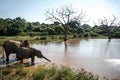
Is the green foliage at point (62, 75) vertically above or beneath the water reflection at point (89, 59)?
above

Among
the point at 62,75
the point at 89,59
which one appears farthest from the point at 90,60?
the point at 62,75

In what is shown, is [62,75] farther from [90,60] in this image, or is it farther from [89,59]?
[89,59]

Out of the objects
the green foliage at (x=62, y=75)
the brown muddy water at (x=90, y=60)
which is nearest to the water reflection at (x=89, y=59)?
the brown muddy water at (x=90, y=60)

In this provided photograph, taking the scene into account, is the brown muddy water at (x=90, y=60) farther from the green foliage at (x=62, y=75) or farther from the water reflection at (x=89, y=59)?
the green foliage at (x=62, y=75)

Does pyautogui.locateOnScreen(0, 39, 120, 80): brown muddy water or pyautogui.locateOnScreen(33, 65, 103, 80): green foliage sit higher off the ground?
pyautogui.locateOnScreen(33, 65, 103, 80): green foliage

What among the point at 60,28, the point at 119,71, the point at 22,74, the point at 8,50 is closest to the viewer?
the point at 22,74

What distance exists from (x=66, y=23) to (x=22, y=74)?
93.0 ft

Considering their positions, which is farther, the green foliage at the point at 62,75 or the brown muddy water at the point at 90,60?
the brown muddy water at the point at 90,60

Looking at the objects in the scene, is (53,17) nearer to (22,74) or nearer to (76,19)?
(76,19)

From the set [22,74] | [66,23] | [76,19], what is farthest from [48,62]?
[76,19]

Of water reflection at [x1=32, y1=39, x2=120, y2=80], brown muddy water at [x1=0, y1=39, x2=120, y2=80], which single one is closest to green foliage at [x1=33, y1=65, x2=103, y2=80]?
brown muddy water at [x1=0, y1=39, x2=120, y2=80]

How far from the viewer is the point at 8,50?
35.9ft

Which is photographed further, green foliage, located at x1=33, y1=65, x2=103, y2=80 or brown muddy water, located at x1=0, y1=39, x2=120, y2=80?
brown muddy water, located at x1=0, y1=39, x2=120, y2=80

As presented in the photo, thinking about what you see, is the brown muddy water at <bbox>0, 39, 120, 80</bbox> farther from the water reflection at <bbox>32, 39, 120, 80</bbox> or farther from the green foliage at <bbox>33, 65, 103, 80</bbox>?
the green foliage at <bbox>33, 65, 103, 80</bbox>
